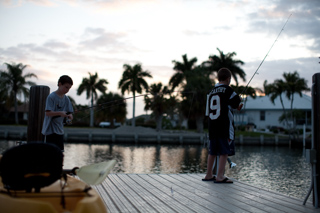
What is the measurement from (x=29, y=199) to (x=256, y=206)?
8.63 ft

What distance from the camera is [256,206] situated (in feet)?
13.2

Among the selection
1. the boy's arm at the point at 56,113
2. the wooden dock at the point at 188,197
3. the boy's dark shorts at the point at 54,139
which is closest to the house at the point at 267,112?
the wooden dock at the point at 188,197

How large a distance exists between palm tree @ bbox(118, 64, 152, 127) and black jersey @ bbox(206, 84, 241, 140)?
180ft

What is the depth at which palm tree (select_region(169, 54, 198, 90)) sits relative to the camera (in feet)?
195

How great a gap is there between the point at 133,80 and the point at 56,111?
56.0m

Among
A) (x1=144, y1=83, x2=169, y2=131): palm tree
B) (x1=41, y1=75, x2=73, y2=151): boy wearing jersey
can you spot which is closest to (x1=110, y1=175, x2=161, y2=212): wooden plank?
(x1=41, y1=75, x2=73, y2=151): boy wearing jersey

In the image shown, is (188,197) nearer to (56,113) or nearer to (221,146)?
(221,146)

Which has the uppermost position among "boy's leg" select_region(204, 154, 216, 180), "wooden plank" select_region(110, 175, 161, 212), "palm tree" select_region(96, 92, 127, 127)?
"palm tree" select_region(96, 92, 127, 127)

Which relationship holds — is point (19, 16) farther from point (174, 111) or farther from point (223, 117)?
point (174, 111)

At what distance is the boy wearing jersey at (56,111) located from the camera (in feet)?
14.9

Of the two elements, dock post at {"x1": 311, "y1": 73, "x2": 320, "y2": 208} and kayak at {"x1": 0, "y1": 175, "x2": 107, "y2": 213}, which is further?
dock post at {"x1": 311, "y1": 73, "x2": 320, "y2": 208}

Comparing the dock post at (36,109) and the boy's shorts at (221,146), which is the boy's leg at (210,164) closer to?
the boy's shorts at (221,146)

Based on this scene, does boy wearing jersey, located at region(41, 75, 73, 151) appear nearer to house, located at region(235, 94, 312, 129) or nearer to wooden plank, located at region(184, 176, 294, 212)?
wooden plank, located at region(184, 176, 294, 212)

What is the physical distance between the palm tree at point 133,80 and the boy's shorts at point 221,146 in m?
54.9
